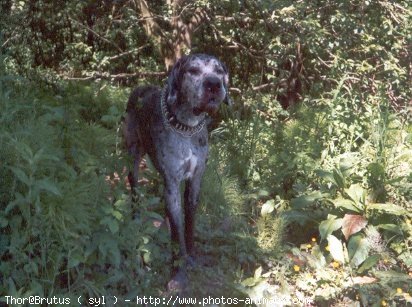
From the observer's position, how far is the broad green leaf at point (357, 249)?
4.50 m

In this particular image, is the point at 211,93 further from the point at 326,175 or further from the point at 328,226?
the point at 326,175

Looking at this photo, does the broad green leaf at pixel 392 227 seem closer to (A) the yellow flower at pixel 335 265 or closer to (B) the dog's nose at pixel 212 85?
(A) the yellow flower at pixel 335 265

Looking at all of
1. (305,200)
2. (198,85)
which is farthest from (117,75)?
(198,85)

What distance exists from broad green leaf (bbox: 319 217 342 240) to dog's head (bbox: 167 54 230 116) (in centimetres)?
145

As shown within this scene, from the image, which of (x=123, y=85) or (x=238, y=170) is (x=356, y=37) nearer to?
(x=238, y=170)

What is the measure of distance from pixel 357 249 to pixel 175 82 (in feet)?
6.51

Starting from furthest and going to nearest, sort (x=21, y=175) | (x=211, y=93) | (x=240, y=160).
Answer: (x=240, y=160) → (x=211, y=93) → (x=21, y=175)

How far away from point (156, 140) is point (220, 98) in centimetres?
68

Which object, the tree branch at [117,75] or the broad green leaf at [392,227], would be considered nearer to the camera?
the broad green leaf at [392,227]

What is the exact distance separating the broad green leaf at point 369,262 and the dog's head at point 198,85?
1652 mm

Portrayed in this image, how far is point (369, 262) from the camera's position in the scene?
14.4 feet

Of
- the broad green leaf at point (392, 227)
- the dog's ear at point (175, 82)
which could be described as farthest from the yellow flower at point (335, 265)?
the dog's ear at point (175, 82)

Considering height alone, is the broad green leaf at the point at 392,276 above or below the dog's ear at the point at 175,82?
below

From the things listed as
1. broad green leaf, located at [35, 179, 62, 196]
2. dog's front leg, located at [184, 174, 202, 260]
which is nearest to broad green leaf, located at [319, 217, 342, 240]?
dog's front leg, located at [184, 174, 202, 260]
